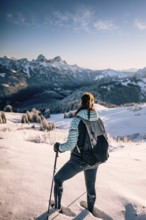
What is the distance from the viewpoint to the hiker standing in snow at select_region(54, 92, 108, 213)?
12.9 feet

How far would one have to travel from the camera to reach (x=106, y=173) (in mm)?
6180

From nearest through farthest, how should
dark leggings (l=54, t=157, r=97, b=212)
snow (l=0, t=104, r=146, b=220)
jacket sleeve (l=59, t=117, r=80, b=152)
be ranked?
jacket sleeve (l=59, t=117, r=80, b=152) < dark leggings (l=54, t=157, r=97, b=212) < snow (l=0, t=104, r=146, b=220)

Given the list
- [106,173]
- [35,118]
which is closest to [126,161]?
[106,173]

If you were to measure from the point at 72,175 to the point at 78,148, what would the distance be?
0.48 meters

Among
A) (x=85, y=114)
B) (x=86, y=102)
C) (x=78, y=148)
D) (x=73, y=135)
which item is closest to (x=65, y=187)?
(x=78, y=148)

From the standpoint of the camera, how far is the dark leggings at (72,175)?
405 centimetres

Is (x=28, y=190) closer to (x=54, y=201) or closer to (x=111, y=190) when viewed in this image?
(x=54, y=201)

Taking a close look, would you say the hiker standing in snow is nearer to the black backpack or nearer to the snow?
the black backpack

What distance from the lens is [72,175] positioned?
13.5 feet

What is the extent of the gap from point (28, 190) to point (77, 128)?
1.67 m

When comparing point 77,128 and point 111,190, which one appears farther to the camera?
point 111,190

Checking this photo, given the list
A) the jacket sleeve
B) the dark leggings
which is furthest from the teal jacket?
the dark leggings

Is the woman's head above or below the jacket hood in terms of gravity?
above

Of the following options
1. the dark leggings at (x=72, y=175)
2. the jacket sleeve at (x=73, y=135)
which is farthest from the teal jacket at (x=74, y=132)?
the dark leggings at (x=72, y=175)
